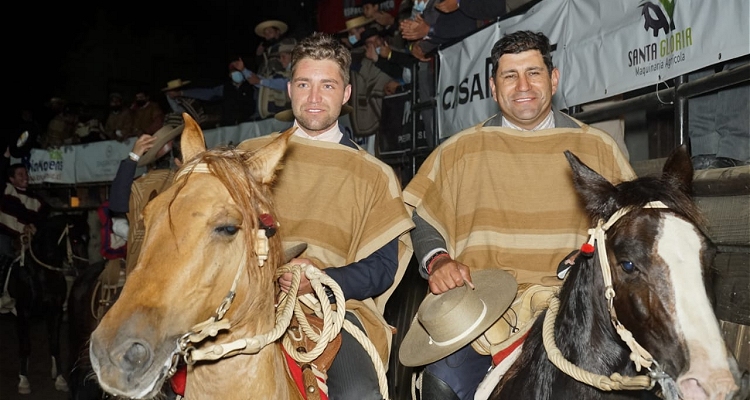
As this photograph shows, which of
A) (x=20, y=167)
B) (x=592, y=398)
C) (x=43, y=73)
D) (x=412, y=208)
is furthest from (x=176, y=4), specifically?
(x=592, y=398)

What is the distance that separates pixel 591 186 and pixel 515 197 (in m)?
0.93

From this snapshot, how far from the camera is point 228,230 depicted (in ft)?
7.27

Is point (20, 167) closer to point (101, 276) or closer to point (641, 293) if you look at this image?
point (101, 276)

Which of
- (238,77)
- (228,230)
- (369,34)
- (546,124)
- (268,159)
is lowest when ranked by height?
(228,230)

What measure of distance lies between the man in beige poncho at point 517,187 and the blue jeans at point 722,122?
52.3 inches

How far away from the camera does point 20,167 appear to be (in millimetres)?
10680

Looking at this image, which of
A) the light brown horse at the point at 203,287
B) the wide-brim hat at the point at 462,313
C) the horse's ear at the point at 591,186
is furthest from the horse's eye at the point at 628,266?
the light brown horse at the point at 203,287

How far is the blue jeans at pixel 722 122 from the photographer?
4.24 metres

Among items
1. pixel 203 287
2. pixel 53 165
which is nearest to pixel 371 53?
pixel 203 287

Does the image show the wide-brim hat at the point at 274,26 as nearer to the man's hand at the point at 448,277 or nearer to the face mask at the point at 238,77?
the face mask at the point at 238,77

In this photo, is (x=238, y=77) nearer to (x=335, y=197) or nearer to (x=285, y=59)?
(x=285, y=59)

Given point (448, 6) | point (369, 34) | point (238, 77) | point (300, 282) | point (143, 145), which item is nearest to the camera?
point (300, 282)

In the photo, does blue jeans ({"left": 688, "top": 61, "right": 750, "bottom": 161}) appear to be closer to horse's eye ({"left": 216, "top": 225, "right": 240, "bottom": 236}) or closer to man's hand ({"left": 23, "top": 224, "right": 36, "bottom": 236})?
horse's eye ({"left": 216, "top": 225, "right": 240, "bottom": 236})

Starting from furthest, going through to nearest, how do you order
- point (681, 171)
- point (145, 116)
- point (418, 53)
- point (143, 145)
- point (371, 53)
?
point (145, 116), point (371, 53), point (418, 53), point (143, 145), point (681, 171)
